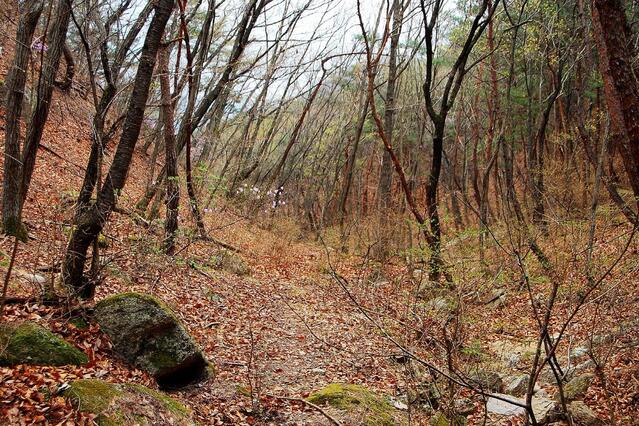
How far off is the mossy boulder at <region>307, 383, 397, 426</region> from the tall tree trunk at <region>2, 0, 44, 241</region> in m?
4.42

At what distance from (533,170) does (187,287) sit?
849cm

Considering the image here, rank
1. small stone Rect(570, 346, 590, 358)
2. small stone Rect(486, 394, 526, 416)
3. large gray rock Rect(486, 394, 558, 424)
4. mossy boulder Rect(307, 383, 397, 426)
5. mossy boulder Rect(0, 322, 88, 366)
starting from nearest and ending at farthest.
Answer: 1. mossy boulder Rect(0, 322, 88, 366)
2. mossy boulder Rect(307, 383, 397, 426)
3. large gray rock Rect(486, 394, 558, 424)
4. small stone Rect(486, 394, 526, 416)
5. small stone Rect(570, 346, 590, 358)

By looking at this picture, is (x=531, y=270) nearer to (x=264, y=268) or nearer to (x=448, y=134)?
(x=264, y=268)

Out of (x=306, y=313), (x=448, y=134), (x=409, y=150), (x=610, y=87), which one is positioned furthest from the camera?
(x=409, y=150)

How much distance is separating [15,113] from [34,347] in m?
3.74

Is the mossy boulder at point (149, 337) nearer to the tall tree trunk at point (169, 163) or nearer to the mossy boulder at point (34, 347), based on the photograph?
the mossy boulder at point (34, 347)

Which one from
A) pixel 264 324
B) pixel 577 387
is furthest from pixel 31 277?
pixel 577 387

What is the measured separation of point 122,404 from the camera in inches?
127

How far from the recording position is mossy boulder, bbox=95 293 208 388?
4.36m

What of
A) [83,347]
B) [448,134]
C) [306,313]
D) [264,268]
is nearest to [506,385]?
[306,313]

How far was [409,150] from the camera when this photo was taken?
24.4 meters

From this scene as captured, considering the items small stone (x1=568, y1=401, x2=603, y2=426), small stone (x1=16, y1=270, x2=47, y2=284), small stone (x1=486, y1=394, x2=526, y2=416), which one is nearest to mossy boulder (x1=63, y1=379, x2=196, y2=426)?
small stone (x1=16, y1=270, x2=47, y2=284)

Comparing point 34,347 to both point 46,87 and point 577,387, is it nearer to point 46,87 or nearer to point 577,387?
point 46,87

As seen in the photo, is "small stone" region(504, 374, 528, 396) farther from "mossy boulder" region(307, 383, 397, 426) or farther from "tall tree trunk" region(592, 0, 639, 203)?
"tall tree trunk" region(592, 0, 639, 203)
